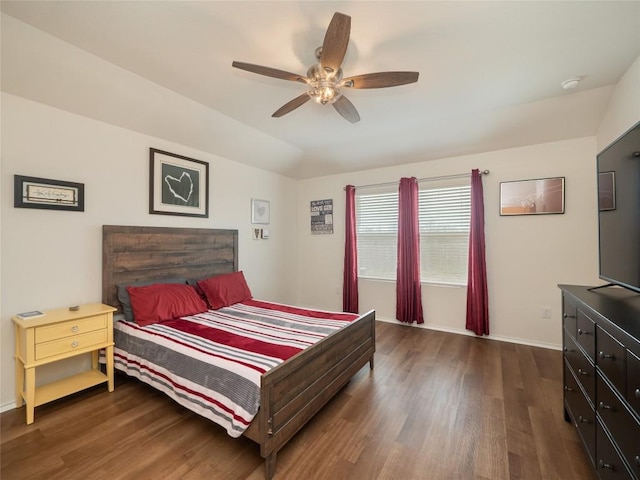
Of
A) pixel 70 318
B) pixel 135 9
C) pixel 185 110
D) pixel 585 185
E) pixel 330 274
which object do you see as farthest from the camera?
pixel 330 274

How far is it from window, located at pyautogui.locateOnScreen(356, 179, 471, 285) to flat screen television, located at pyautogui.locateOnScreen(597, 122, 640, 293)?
1950mm

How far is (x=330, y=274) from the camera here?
4938 millimetres

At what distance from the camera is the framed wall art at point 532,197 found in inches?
127

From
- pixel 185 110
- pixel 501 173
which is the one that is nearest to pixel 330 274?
pixel 501 173

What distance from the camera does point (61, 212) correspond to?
93.8 inches

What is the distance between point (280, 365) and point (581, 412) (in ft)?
5.82

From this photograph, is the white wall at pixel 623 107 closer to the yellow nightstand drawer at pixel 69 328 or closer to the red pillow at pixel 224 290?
the red pillow at pixel 224 290

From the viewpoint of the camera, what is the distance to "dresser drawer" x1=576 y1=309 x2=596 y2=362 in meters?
1.42

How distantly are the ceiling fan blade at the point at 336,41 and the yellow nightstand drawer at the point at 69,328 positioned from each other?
8.59 feet

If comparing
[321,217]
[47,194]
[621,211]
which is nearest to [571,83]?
[621,211]

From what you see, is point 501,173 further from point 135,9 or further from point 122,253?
point 122,253

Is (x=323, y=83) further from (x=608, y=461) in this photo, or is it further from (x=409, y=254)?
(x=409, y=254)

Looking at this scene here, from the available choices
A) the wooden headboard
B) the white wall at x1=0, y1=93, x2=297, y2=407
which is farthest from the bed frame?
the white wall at x1=0, y1=93, x2=297, y2=407

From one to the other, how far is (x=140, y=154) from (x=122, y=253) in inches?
42.3
